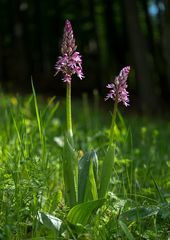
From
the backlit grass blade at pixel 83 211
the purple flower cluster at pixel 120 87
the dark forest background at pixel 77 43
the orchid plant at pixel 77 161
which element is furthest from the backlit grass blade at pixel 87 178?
the dark forest background at pixel 77 43

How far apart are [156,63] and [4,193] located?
1880 cm

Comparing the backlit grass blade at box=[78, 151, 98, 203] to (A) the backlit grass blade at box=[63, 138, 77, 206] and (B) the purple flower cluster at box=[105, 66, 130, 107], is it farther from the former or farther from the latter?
(B) the purple flower cluster at box=[105, 66, 130, 107]

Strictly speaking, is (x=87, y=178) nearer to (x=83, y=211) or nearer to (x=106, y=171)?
(x=106, y=171)

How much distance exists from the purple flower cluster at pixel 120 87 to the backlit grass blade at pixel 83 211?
538 mm

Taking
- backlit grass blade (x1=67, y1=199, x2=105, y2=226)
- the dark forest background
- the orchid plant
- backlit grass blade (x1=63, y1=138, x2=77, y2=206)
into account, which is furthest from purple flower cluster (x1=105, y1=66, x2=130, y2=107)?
the dark forest background

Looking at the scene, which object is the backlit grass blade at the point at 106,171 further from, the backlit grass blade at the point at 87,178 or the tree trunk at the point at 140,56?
the tree trunk at the point at 140,56

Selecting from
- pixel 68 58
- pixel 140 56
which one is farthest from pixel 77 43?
pixel 68 58

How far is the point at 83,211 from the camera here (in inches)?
101

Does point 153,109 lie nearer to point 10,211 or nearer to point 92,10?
point 92,10

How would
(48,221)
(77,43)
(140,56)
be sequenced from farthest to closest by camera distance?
(77,43) → (140,56) → (48,221)

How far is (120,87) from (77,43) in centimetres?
2065

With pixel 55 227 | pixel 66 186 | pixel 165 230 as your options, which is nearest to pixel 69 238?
pixel 55 227

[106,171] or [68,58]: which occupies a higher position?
[68,58]

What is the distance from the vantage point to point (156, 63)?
21000 millimetres
